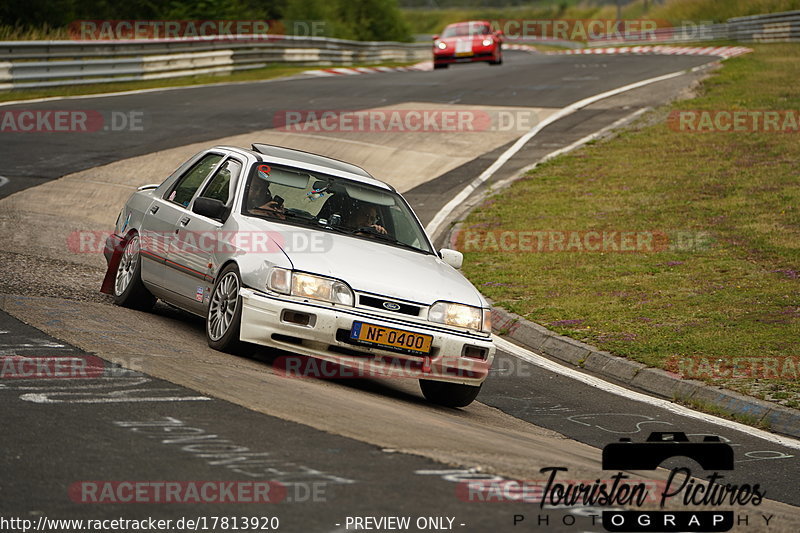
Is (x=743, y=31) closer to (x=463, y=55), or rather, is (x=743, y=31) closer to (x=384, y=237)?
(x=463, y=55)

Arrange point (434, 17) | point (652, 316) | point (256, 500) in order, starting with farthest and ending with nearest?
point (434, 17) < point (652, 316) < point (256, 500)

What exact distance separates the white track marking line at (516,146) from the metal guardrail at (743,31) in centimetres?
1532

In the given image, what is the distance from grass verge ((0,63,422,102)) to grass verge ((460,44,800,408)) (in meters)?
12.4

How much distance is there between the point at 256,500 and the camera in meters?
4.59

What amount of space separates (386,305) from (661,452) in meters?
2.14

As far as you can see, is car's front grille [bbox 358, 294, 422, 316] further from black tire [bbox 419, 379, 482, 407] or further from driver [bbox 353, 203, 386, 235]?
driver [bbox 353, 203, 386, 235]

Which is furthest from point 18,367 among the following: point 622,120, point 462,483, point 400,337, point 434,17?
point 434,17

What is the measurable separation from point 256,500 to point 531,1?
107071 millimetres

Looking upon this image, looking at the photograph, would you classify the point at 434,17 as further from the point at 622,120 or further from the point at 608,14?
the point at 622,120

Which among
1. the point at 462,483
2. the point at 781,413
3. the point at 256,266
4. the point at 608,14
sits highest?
the point at 608,14

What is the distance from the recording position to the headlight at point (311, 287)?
746cm

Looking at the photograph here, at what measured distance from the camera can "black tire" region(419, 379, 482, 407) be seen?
7.97 m

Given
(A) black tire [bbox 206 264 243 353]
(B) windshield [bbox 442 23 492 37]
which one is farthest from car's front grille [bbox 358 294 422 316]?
(B) windshield [bbox 442 23 492 37]

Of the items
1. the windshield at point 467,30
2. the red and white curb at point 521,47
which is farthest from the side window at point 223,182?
the red and white curb at point 521,47
